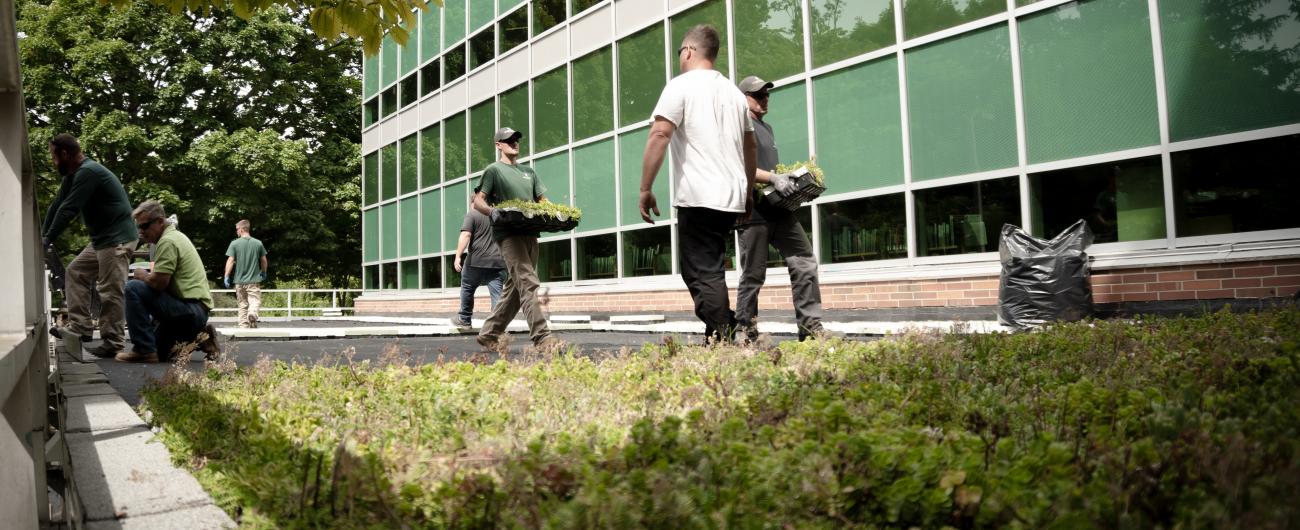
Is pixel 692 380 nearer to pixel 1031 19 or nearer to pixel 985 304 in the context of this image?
pixel 985 304

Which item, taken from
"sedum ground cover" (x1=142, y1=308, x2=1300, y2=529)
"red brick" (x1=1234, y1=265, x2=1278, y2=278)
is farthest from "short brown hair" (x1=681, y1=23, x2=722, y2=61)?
"red brick" (x1=1234, y1=265, x2=1278, y2=278)

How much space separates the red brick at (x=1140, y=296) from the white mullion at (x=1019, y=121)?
1164mm

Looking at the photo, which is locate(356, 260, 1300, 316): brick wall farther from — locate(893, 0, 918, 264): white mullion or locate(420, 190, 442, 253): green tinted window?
locate(420, 190, 442, 253): green tinted window

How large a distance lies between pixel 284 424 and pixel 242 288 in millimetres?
13013

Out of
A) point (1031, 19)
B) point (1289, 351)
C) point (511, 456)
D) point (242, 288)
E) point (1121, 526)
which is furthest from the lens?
point (242, 288)

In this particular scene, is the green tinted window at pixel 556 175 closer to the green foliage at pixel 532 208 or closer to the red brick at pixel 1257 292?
the green foliage at pixel 532 208

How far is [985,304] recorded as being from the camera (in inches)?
365

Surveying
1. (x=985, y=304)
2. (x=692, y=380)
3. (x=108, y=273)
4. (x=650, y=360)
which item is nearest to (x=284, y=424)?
(x=692, y=380)

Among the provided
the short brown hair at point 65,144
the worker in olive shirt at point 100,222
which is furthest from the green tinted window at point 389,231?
the short brown hair at point 65,144

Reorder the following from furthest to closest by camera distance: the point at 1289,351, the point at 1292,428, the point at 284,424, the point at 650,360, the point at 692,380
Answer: the point at 650,360
the point at 692,380
the point at 1289,351
the point at 284,424
the point at 1292,428

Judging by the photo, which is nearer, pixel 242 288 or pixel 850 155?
pixel 850 155

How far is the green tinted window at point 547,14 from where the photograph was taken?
16.4 m

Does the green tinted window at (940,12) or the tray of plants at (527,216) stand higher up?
the green tinted window at (940,12)

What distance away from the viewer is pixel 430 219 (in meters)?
20.8
